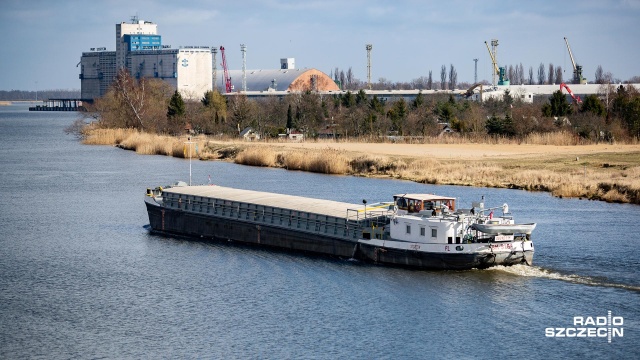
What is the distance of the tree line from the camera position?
117812 millimetres

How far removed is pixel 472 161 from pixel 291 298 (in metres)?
53.1

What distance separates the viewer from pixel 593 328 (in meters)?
37.4

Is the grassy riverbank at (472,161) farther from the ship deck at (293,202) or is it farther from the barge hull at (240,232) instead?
the barge hull at (240,232)

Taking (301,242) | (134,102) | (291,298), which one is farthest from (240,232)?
(134,102)

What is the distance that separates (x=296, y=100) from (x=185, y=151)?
182ft

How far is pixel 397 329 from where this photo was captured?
38469 millimetres

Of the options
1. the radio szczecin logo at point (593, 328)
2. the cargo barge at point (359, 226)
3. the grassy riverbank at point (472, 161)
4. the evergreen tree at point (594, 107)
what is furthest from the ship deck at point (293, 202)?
the evergreen tree at point (594, 107)

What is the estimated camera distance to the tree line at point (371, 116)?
118m

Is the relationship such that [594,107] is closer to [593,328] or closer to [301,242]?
[301,242]

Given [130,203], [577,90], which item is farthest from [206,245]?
[577,90]

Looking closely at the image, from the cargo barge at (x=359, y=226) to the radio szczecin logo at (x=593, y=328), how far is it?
8355 millimetres

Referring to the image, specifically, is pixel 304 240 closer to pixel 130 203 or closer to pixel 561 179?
pixel 130 203

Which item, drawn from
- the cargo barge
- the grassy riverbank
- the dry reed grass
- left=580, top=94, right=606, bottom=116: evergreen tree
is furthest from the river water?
left=580, top=94, right=606, bottom=116: evergreen tree

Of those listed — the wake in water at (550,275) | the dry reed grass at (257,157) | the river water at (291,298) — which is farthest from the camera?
the dry reed grass at (257,157)
